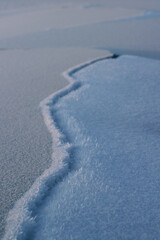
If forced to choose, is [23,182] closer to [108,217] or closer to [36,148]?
[36,148]

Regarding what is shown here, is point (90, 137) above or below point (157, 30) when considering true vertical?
below

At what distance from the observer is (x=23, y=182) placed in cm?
87

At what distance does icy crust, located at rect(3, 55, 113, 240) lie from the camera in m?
0.72

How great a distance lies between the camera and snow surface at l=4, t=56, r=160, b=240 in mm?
717

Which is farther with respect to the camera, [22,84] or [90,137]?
[22,84]

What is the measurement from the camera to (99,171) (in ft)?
2.95

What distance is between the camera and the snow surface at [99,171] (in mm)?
717

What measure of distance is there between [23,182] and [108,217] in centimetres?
34

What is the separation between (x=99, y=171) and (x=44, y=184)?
217 mm

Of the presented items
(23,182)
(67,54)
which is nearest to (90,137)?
(23,182)

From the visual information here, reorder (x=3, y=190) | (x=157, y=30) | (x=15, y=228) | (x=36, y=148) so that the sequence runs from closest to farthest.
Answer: (x=15, y=228), (x=3, y=190), (x=36, y=148), (x=157, y=30)

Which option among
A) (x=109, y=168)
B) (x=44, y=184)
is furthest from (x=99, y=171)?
(x=44, y=184)

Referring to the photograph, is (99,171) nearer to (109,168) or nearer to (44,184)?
(109,168)

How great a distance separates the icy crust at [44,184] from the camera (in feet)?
2.36
